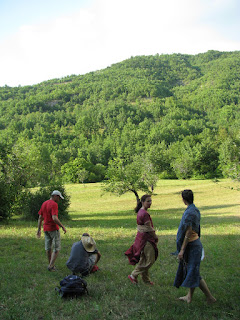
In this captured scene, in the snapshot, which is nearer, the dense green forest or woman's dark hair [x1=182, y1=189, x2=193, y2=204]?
woman's dark hair [x1=182, y1=189, x2=193, y2=204]

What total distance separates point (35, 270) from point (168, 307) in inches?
→ 163

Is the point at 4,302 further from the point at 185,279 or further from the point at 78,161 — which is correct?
the point at 78,161

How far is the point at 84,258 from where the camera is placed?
771 cm

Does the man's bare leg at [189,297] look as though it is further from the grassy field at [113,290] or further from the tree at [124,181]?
the tree at [124,181]

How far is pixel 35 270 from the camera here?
795 cm

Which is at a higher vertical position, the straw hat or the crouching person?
the straw hat

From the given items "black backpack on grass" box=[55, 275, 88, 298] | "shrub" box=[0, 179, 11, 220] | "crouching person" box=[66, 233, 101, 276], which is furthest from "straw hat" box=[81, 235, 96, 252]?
"shrub" box=[0, 179, 11, 220]

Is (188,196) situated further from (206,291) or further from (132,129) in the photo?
(132,129)

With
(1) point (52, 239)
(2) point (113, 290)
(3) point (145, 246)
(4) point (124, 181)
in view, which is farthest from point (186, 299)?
(4) point (124, 181)

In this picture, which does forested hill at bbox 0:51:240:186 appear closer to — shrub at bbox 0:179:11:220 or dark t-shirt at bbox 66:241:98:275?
shrub at bbox 0:179:11:220

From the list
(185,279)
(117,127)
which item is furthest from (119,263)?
(117,127)

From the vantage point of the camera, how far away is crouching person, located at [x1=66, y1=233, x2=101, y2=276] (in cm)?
758

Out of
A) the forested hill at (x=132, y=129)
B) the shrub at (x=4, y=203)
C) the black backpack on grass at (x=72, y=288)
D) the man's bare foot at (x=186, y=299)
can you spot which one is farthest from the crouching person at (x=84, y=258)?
the forested hill at (x=132, y=129)

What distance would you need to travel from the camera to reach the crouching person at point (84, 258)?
7577 millimetres
